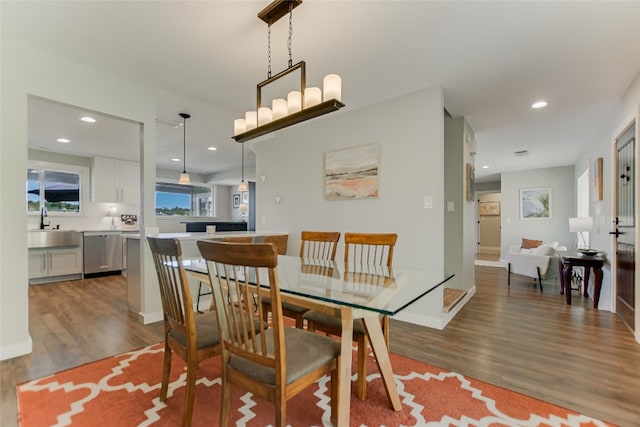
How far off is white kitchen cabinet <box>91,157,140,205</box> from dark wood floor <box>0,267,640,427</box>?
267 centimetres

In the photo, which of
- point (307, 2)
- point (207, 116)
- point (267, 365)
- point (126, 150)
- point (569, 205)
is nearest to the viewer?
point (267, 365)

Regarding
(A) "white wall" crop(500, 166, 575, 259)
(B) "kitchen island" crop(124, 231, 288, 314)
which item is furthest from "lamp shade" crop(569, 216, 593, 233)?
(B) "kitchen island" crop(124, 231, 288, 314)

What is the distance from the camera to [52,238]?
198 inches

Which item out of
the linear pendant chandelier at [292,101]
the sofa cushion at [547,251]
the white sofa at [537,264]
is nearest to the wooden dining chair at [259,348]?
the linear pendant chandelier at [292,101]

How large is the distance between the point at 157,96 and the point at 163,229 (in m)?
5.40

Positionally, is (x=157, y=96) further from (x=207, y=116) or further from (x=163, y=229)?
(x=163, y=229)

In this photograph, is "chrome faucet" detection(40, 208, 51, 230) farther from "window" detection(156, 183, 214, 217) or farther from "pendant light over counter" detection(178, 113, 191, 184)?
"pendant light over counter" detection(178, 113, 191, 184)

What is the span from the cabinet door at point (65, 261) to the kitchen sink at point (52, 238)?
13cm

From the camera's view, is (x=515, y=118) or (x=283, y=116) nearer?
(x=283, y=116)

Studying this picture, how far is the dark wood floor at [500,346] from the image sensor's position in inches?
72.3

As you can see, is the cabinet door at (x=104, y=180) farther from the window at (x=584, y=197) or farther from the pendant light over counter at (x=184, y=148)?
the window at (x=584, y=197)

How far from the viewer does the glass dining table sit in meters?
1.33

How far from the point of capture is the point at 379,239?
2430 millimetres

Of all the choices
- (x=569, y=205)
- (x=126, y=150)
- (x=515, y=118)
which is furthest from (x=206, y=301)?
(x=569, y=205)
